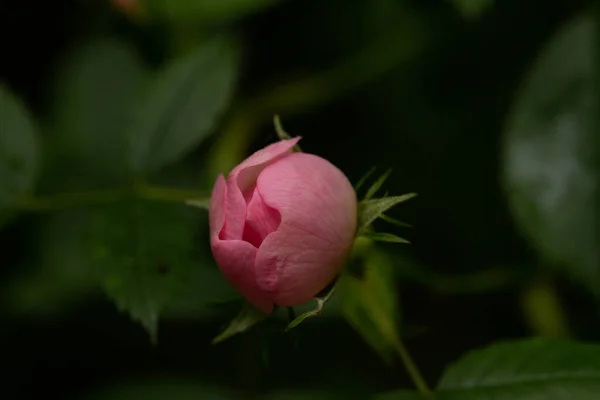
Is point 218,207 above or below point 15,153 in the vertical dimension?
below

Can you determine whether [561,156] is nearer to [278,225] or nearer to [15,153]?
[278,225]

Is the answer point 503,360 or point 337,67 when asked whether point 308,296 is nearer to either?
point 503,360

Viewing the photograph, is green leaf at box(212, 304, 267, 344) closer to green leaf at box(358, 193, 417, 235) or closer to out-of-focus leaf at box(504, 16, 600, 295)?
green leaf at box(358, 193, 417, 235)

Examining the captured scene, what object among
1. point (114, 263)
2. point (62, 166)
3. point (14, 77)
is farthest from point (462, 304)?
point (14, 77)

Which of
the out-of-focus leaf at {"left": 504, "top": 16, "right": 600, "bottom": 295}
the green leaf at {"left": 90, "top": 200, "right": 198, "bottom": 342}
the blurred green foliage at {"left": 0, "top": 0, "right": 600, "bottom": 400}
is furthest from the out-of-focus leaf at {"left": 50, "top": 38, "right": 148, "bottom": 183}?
the out-of-focus leaf at {"left": 504, "top": 16, "right": 600, "bottom": 295}

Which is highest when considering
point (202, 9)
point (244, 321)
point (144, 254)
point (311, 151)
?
point (202, 9)

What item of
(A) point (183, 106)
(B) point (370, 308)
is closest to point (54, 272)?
(A) point (183, 106)
